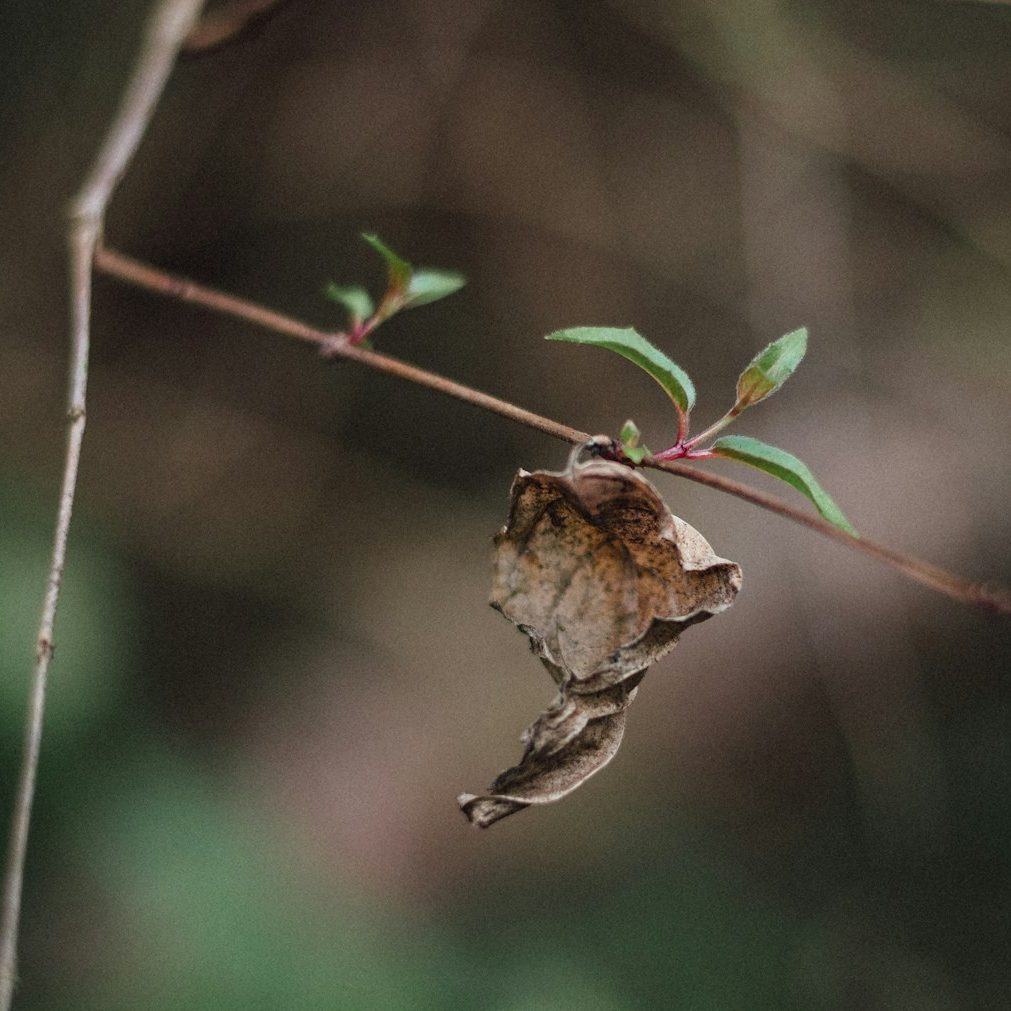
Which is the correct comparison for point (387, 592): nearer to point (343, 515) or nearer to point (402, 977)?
point (343, 515)

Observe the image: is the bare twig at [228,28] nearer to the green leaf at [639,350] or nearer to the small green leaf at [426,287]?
the small green leaf at [426,287]

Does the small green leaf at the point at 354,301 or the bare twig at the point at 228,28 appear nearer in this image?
the small green leaf at the point at 354,301

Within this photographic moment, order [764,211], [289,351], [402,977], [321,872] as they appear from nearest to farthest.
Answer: [402,977], [321,872], [764,211], [289,351]

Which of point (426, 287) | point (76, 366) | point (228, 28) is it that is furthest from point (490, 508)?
point (76, 366)

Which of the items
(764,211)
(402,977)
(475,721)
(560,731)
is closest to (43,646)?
(560,731)

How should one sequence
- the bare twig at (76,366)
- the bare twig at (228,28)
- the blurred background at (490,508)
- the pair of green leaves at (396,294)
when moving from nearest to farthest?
the bare twig at (76,366) < the pair of green leaves at (396,294) < the bare twig at (228,28) < the blurred background at (490,508)

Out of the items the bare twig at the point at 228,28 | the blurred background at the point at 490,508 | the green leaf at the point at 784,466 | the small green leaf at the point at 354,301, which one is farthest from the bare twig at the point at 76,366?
the blurred background at the point at 490,508

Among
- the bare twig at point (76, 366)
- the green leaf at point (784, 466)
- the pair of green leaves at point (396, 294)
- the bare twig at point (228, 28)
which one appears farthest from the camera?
the bare twig at point (228, 28)

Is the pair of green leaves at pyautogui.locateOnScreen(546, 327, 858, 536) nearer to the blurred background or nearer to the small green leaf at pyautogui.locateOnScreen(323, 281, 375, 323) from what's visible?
the small green leaf at pyautogui.locateOnScreen(323, 281, 375, 323)
